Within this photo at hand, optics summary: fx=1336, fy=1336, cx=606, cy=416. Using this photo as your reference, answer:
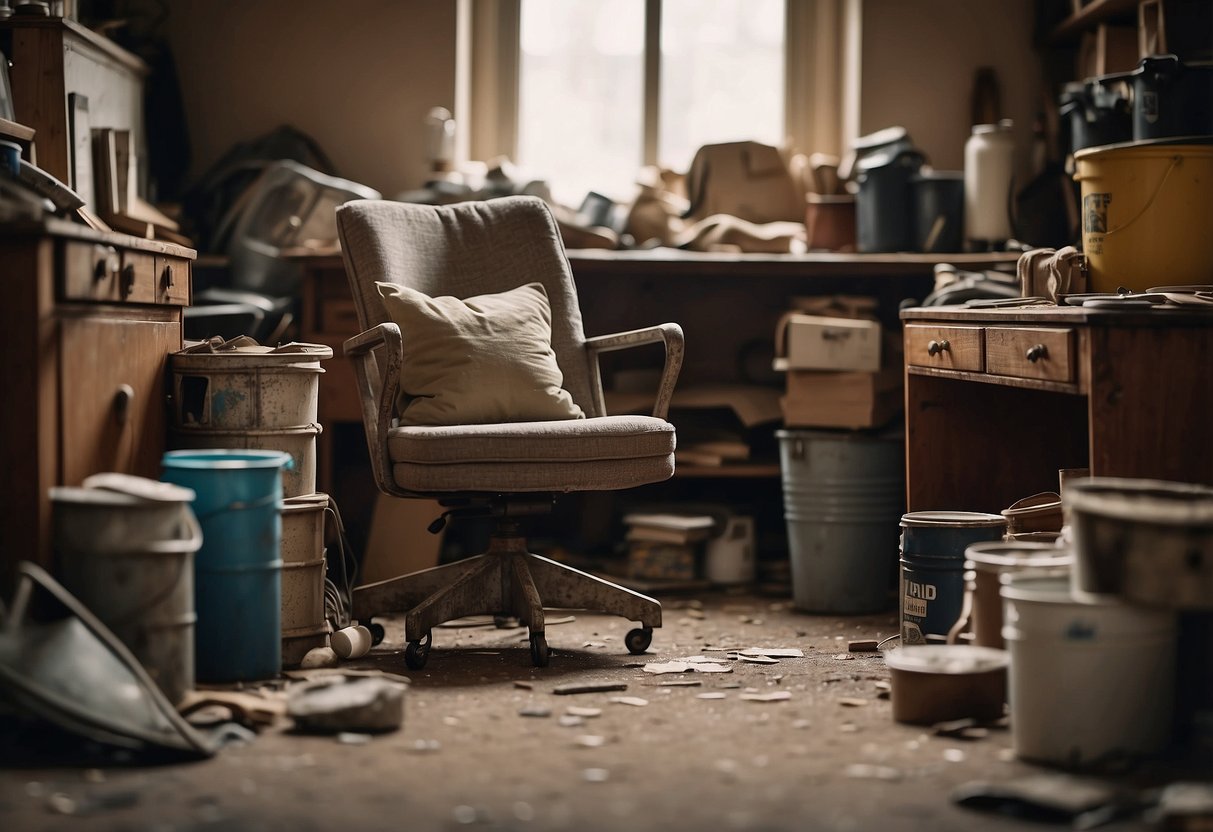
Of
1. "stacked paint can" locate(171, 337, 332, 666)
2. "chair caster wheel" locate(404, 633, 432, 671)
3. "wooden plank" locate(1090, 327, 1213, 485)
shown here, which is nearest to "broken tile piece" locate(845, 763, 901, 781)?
"wooden plank" locate(1090, 327, 1213, 485)

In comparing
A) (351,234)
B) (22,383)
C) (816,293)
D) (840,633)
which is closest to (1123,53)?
(816,293)

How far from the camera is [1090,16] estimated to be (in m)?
4.37

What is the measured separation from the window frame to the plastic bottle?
0.79 m

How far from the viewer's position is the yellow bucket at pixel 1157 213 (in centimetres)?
299

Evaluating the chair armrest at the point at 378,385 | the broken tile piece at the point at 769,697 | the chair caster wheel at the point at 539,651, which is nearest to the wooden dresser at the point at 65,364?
the chair armrest at the point at 378,385

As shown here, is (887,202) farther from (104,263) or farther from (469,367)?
(104,263)

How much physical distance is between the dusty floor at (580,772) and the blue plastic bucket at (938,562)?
0.18 metres

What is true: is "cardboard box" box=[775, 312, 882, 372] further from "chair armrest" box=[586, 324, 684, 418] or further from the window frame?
the window frame

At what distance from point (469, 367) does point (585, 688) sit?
34.2 inches

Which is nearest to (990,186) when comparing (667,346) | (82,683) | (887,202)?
(887,202)

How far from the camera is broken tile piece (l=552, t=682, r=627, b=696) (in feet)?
9.06

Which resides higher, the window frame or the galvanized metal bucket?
the window frame

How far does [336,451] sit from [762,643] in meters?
1.92

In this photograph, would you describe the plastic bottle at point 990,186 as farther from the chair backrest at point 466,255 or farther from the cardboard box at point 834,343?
the chair backrest at point 466,255
